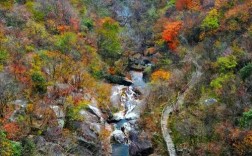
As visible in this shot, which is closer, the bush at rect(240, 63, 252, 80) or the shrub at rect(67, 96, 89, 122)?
the bush at rect(240, 63, 252, 80)

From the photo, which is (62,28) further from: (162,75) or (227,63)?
(227,63)

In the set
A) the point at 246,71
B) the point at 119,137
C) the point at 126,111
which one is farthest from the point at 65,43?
the point at 246,71

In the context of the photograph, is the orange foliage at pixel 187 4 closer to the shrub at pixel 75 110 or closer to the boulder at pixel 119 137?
the shrub at pixel 75 110

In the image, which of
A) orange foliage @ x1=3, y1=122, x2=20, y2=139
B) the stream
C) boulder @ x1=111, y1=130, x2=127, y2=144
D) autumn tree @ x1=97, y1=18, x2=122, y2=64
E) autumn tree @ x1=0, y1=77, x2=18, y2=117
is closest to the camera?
orange foliage @ x1=3, y1=122, x2=20, y2=139

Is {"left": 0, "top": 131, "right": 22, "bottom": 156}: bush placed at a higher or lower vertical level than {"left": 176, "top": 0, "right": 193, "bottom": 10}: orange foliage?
lower

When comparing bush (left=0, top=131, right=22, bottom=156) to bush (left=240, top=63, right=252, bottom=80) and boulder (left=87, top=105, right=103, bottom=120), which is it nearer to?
boulder (left=87, top=105, right=103, bottom=120)

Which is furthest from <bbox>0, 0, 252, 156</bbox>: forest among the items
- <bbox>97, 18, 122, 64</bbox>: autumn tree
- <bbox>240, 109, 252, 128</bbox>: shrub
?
<bbox>97, 18, 122, 64</bbox>: autumn tree

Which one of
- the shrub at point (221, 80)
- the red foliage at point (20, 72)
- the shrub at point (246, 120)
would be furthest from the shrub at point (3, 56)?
the shrub at point (246, 120)
